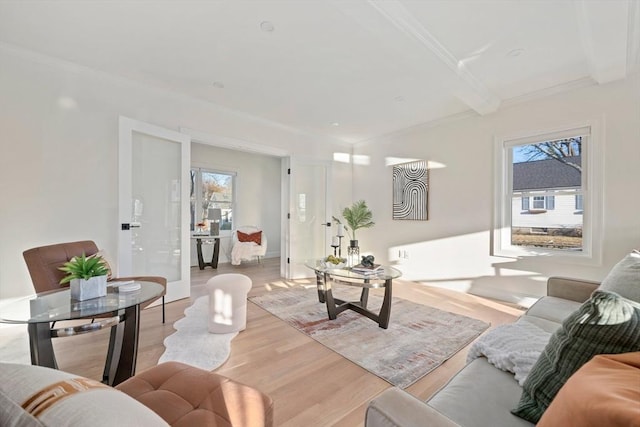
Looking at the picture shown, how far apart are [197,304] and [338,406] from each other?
231cm

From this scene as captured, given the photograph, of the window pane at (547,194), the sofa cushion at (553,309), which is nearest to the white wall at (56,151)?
the sofa cushion at (553,309)

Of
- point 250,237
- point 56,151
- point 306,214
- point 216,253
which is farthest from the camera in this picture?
point 250,237

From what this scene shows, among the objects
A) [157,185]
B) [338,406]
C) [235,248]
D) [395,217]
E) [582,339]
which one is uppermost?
[157,185]

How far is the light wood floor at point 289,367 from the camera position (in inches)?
61.7

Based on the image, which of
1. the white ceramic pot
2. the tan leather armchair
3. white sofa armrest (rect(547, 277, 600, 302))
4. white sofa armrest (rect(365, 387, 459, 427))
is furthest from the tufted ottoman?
white sofa armrest (rect(547, 277, 600, 302))

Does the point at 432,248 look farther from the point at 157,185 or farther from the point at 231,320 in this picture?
the point at 157,185

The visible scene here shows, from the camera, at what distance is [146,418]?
1.52 feet

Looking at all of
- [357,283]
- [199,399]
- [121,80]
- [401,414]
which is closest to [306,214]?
[357,283]

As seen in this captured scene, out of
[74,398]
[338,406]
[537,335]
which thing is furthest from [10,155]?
[537,335]

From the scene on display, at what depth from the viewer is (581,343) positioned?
0.79 metres

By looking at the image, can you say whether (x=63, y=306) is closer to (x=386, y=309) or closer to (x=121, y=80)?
(x=386, y=309)

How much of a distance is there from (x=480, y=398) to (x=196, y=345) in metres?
2.08

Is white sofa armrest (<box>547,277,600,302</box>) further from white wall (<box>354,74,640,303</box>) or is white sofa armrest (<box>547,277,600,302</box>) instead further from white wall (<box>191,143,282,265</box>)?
white wall (<box>191,143,282,265</box>)

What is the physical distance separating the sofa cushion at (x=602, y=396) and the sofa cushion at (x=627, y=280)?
867 millimetres
